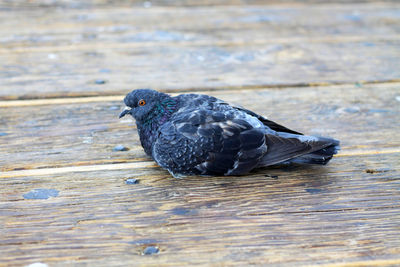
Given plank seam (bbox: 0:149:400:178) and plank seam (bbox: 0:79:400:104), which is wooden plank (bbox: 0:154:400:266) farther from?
plank seam (bbox: 0:79:400:104)

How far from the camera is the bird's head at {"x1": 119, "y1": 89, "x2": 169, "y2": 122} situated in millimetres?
2858

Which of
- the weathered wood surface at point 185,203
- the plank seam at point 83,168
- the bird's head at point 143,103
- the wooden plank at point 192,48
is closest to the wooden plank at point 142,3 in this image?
the wooden plank at point 192,48

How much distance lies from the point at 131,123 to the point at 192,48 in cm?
145

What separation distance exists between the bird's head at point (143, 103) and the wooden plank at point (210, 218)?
0.34 meters

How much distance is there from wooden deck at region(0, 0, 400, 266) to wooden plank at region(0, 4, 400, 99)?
0.02m

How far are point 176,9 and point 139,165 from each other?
10.8 feet

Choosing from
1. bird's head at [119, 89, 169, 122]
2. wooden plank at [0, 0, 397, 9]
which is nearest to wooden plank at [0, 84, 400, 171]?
bird's head at [119, 89, 169, 122]

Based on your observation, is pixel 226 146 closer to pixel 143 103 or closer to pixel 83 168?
pixel 143 103

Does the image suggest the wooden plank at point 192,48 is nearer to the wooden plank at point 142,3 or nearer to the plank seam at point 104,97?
the plank seam at point 104,97

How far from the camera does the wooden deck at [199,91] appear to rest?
206 centimetres

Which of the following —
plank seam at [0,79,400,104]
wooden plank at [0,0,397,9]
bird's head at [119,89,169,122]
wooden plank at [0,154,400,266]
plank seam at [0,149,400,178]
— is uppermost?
wooden plank at [0,0,397,9]

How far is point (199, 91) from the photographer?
3.68 metres

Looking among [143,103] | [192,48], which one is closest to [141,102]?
[143,103]

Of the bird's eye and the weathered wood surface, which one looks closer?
the weathered wood surface
